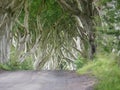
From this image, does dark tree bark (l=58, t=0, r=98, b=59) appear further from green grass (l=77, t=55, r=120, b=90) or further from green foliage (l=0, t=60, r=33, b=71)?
green grass (l=77, t=55, r=120, b=90)

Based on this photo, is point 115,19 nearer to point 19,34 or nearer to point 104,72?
point 104,72

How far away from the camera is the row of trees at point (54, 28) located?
43.8 ft

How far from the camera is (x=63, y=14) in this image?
2405 centimetres

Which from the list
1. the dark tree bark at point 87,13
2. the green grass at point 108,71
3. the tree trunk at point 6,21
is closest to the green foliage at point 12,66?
the tree trunk at point 6,21

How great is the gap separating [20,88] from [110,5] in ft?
10.3

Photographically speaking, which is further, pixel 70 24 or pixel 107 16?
pixel 70 24

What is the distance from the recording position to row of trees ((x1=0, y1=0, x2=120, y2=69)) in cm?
1334

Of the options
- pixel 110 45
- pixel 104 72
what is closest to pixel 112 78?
pixel 104 72

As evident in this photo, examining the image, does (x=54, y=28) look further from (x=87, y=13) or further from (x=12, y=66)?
(x=12, y=66)

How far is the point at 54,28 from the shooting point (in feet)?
83.7

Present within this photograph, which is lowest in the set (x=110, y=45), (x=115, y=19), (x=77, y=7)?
(x=110, y=45)

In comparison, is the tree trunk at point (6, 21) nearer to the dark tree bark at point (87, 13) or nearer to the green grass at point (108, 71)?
the dark tree bark at point (87, 13)

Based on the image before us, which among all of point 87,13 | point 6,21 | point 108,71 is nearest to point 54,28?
point 6,21

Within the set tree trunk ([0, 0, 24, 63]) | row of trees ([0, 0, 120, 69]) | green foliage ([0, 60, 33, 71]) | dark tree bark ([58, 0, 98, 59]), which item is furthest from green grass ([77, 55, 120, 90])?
tree trunk ([0, 0, 24, 63])
